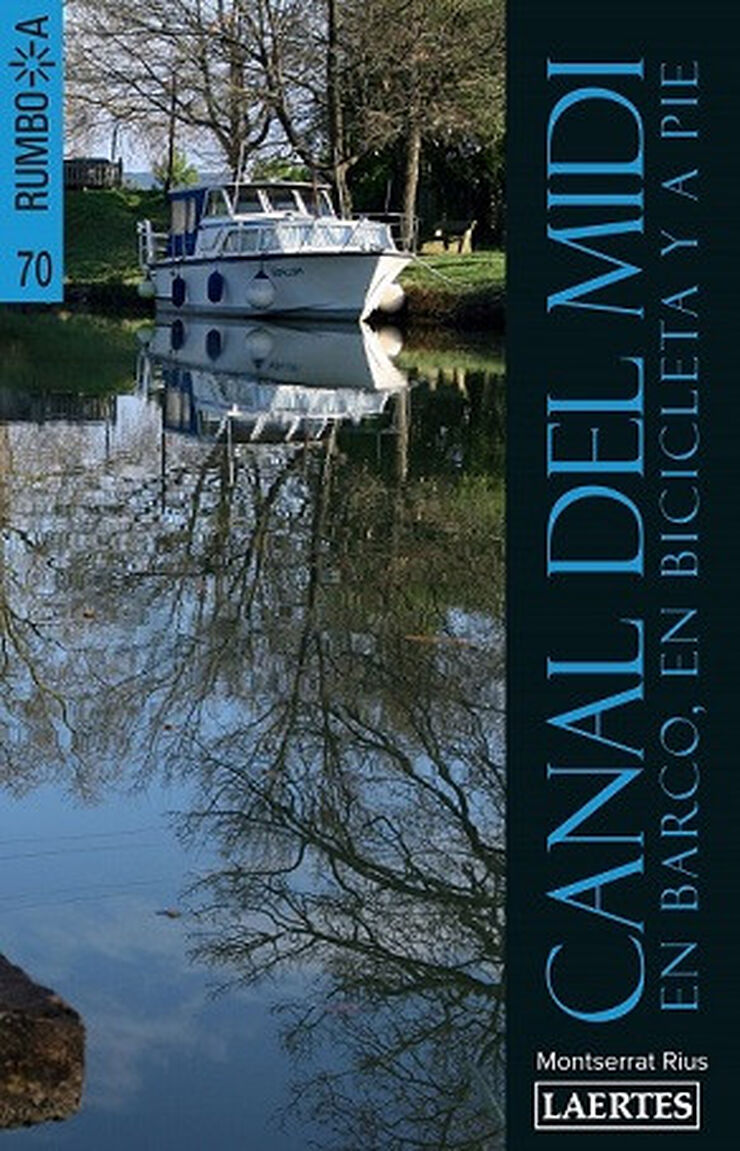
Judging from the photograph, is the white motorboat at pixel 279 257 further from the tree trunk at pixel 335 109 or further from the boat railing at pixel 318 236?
the tree trunk at pixel 335 109

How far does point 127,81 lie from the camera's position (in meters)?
41.7

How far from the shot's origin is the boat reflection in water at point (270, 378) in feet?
56.4

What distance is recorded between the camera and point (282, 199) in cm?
3469

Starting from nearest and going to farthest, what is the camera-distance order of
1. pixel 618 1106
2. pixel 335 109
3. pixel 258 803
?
pixel 618 1106, pixel 258 803, pixel 335 109

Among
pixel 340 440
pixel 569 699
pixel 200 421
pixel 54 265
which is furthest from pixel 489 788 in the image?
pixel 54 265

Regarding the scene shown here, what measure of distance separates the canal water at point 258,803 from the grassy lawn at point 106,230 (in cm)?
3298

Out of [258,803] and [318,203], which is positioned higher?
[318,203]

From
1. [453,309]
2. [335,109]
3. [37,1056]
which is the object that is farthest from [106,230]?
[37,1056]

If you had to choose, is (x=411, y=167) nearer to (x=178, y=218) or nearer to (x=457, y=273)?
(x=457, y=273)

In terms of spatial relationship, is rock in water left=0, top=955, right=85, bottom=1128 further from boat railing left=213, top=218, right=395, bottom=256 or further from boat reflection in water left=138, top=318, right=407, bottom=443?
boat railing left=213, top=218, right=395, bottom=256

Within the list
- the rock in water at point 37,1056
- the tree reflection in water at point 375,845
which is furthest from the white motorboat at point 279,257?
the rock in water at point 37,1056

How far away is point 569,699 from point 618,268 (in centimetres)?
69

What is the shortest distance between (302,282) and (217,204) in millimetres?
4335

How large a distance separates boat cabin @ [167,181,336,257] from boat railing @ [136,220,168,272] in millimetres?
2294
